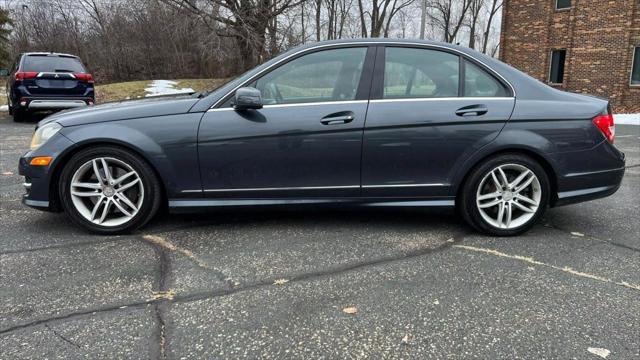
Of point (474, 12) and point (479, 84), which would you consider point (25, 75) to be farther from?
point (474, 12)

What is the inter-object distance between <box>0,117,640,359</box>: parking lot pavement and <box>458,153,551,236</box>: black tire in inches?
3.8

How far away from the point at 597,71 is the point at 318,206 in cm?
1884

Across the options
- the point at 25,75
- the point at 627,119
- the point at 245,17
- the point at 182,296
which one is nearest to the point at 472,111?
the point at 182,296

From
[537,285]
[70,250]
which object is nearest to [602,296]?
[537,285]

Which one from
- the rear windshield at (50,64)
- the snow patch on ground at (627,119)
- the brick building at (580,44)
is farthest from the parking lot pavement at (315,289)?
the brick building at (580,44)

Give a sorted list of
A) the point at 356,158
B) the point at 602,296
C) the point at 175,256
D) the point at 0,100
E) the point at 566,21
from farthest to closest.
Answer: the point at 566,21, the point at 0,100, the point at 356,158, the point at 175,256, the point at 602,296

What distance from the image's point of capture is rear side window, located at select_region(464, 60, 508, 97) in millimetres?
3920

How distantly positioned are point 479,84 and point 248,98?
6.01 feet

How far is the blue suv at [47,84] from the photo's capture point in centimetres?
1105

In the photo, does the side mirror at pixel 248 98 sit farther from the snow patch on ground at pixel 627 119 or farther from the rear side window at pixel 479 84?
the snow patch on ground at pixel 627 119

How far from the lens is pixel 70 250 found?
141 inches

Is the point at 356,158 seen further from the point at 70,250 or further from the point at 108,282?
the point at 70,250

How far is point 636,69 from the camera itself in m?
18.3

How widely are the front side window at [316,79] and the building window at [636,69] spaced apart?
18422 mm
